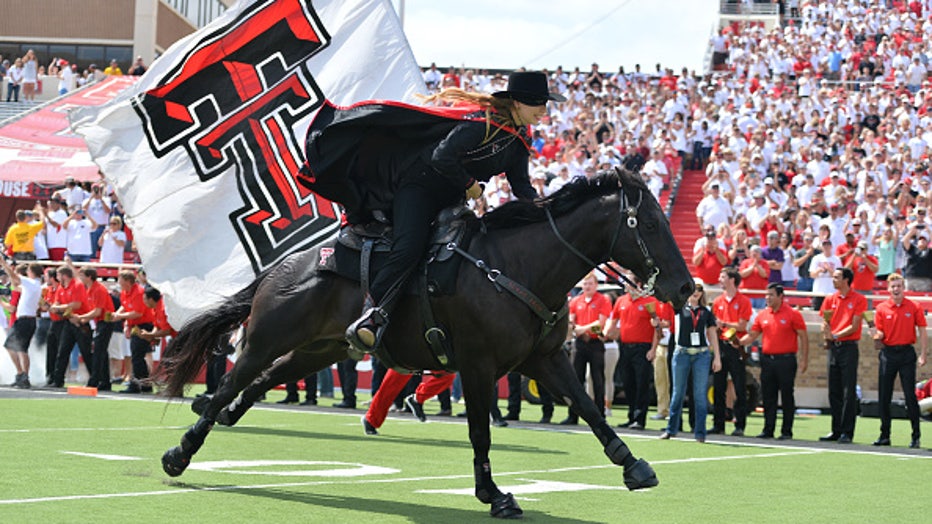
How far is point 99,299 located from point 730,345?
9951 millimetres

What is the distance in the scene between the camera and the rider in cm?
827

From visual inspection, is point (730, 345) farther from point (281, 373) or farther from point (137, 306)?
point (137, 306)

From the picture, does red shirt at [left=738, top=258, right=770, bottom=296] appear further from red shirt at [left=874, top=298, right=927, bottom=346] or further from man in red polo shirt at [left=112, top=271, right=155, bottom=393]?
man in red polo shirt at [left=112, top=271, right=155, bottom=393]

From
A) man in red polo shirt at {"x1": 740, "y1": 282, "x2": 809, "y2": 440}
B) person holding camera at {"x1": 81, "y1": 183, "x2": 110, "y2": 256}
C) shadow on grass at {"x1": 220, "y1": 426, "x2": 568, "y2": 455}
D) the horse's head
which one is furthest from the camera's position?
person holding camera at {"x1": 81, "y1": 183, "x2": 110, "y2": 256}

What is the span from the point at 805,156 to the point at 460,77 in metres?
11.6

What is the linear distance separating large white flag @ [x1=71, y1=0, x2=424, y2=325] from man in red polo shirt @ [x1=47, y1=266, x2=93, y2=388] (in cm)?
572

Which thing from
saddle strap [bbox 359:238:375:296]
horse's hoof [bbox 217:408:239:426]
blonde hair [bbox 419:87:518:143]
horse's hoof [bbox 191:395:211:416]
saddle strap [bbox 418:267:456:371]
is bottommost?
horse's hoof [bbox 191:395:211:416]

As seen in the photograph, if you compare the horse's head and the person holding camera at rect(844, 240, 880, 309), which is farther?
the person holding camera at rect(844, 240, 880, 309)

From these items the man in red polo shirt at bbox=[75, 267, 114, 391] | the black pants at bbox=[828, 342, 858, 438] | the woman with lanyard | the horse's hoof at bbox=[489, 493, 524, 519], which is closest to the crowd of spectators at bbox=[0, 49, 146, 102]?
the man in red polo shirt at bbox=[75, 267, 114, 391]

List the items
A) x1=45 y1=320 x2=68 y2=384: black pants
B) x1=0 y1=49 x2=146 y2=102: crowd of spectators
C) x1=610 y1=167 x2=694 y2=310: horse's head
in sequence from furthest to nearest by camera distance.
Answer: x1=0 y1=49 x2=146 y2=102: crowd of spectators < x1=45 y1=320 x2=68 y2=384: black pants < x1=610 y1=167 x2=694 y2=310: horse's head

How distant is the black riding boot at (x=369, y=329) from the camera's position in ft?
27.0

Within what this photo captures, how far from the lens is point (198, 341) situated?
978 centimetres

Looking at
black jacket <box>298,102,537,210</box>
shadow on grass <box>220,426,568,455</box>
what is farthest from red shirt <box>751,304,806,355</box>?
black jacket <box>298,102,537,210</box>

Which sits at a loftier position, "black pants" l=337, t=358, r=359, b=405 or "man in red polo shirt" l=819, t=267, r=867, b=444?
"man in red polo shirt" l=819, t=267, r=867, b=444
